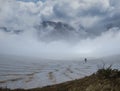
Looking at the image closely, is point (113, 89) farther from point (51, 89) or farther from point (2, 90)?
point (2, 90)

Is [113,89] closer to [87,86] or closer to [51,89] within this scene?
[87,86]

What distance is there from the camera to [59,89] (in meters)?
14.6

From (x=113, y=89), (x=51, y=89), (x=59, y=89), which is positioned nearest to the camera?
(x=113, y=89)

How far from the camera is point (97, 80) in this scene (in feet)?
45.8

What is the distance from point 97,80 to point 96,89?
120 centimetres

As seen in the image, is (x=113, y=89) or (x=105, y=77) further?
(x=105, y=77)

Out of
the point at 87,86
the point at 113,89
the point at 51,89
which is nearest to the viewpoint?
the point at 113,89

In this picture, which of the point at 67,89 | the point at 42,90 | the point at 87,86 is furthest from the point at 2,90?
the point at 87,86

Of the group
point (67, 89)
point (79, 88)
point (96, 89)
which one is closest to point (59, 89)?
point (67, 89)

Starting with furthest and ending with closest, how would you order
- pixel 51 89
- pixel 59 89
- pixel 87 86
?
pixel 51 89 → pixel 59 89 → pixel 87 86

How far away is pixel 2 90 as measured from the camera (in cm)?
1508

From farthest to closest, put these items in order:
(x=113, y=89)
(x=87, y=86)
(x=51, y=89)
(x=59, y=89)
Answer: (x=51, y=89)
(x=59, y=89)
(x=87, y=86)
(x=113, y=89)

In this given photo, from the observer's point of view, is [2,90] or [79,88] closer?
[79,88]

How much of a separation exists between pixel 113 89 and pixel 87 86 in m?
1.54
